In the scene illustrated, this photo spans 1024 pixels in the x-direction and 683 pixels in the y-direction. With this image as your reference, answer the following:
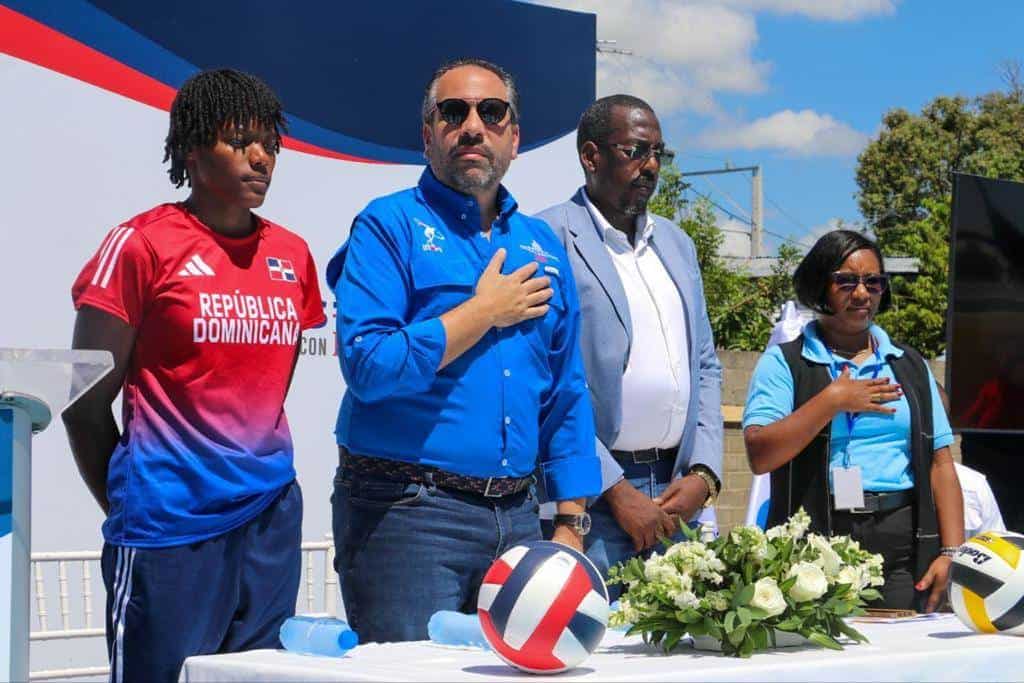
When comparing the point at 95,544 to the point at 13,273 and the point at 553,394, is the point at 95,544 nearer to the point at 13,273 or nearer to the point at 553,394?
the point at 13,273

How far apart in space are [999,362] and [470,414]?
397cm

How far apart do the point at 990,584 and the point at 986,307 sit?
143 inches

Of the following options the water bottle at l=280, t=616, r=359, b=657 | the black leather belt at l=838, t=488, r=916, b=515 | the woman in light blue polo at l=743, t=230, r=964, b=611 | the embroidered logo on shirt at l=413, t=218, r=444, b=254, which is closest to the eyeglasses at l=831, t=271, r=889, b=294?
the woman in light blue polo at l=743, t=230, r=964, b=611

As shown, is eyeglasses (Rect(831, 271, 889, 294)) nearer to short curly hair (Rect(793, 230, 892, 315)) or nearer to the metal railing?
short curly hair (Rect(793, 230, 892, 315))

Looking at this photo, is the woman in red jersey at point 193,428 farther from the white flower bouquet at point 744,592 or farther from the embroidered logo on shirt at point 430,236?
the white flower bouquet at point 744,592

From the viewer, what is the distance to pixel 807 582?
2.41 meters

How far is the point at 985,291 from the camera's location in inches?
241

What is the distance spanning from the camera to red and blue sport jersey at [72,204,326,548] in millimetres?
2809

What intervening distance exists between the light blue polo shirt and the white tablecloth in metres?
1.44

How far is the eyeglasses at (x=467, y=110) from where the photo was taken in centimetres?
312

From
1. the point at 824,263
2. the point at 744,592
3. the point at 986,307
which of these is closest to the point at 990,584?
the point at 744,592

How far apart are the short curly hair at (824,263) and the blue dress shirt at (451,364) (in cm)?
131

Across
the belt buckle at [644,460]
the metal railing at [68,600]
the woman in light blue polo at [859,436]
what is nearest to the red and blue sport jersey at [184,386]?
the belt buckle at [644,460]

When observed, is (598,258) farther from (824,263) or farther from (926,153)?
(926,153)
